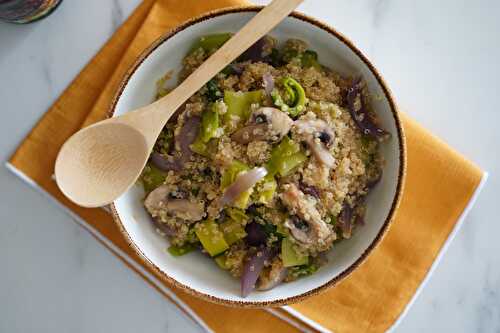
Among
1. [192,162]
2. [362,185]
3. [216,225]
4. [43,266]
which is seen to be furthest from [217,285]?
[43,266]

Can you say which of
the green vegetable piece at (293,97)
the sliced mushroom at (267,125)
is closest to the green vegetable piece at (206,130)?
the sliced mushroom at (267,125)

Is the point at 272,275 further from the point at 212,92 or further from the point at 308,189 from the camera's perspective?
the point at 212,92

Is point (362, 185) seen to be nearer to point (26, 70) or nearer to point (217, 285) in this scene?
point (217, 285)

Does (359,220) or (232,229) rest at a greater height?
(359,220)

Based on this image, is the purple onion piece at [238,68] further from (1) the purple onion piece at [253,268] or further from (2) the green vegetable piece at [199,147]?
(1) the purple onion piece at [253,268]

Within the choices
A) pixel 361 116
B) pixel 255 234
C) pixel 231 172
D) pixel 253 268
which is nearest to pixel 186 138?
pixel 231 172
